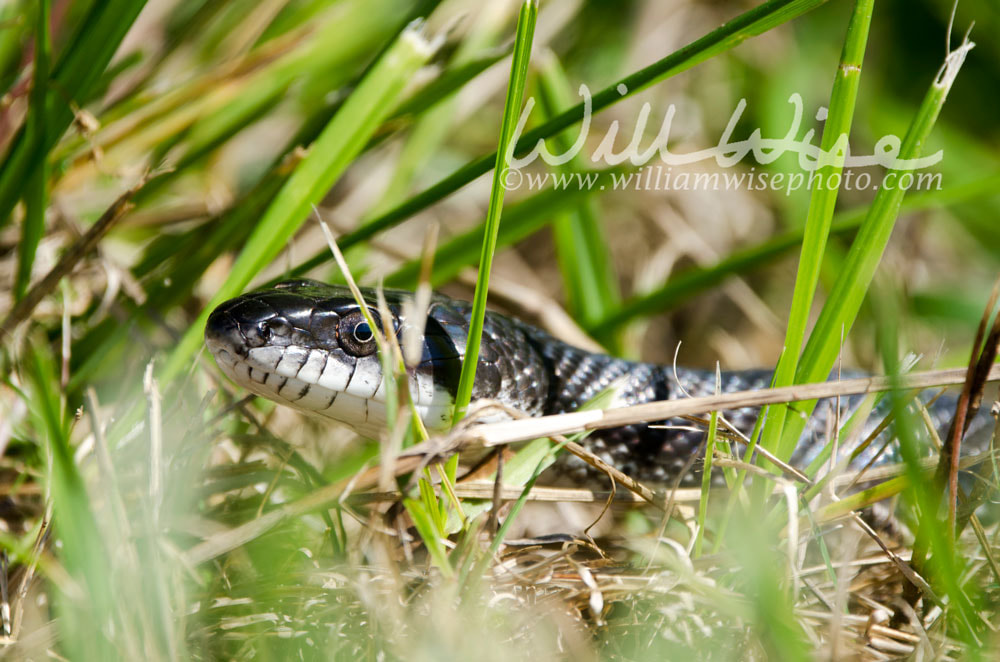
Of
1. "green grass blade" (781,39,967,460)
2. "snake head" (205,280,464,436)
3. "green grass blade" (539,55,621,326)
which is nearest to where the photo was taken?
"green grass blade" (781,39,967,460)

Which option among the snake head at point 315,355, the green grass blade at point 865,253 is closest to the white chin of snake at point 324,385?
the snake head at point 315,355

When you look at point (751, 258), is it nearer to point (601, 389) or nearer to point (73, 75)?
point (601, 389)

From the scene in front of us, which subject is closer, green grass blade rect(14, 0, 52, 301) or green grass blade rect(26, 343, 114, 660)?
green grass blade rect(26, 343, 114, 660)

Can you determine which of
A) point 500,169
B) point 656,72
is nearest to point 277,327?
point 500,169

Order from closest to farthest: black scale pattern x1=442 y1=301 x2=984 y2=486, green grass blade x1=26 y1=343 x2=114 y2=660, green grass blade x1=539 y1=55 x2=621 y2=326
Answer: green grass blade x1=26 y1=343 x2=114 y2=660, black scale pattern x1=442 y1=301 x2=984 y2=486, green grass blade x1=539 y1=55 x2=621 y2=326

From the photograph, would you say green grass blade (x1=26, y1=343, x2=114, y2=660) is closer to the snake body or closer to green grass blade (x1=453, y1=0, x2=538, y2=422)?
the snake body

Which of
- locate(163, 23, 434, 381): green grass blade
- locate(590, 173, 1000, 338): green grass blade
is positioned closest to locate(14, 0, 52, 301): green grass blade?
locate(163, 23, 434, 381): green grass blade

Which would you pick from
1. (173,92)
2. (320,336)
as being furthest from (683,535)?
(173,92)
